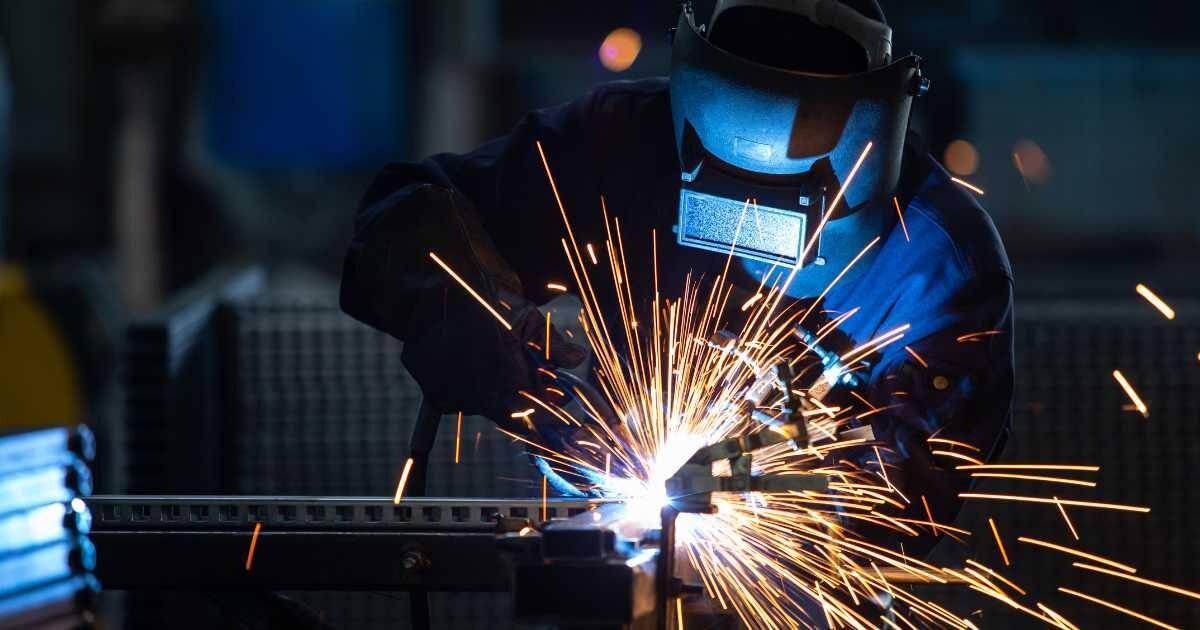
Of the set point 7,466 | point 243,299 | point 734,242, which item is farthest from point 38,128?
point 734,242

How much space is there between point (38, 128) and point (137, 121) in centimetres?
68

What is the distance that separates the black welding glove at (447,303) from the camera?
1688 millimetres

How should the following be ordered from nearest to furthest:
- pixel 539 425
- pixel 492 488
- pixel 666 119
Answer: pixel 539 425 < pixel 666 119 < pixel 492 488

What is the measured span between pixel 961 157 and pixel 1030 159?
35cm

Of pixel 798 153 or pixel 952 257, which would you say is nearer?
pixel 798 153

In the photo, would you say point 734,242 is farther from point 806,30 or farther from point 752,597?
point 752,597

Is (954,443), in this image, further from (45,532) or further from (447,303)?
(45,532)

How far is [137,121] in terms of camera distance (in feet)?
19.4

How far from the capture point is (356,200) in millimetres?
5719

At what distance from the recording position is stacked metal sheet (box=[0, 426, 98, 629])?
2215mm

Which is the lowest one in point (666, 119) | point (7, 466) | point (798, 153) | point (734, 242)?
point (7, 466)

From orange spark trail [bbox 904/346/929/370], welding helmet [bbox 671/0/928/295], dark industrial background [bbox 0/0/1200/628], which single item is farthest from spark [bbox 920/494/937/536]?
dark industrial background [bbox 0/0/1200/628]

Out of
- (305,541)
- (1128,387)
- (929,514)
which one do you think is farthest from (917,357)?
(1128,387)

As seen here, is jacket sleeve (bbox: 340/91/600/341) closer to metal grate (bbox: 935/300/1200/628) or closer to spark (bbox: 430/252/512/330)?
spark (bbox: 430/252/512/330)
